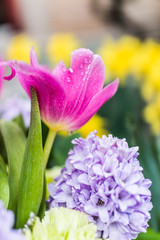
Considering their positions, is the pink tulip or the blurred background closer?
the pink tulip

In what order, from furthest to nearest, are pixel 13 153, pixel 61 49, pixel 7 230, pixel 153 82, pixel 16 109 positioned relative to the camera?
pixel 61 49
pixel 153 82
pixel 16 109
pixel 13 153
pixel 7 230

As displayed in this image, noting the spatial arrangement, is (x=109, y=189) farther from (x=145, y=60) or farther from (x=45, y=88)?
(x=145, y=60)

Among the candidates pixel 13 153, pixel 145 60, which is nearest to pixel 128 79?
pixel 145 60

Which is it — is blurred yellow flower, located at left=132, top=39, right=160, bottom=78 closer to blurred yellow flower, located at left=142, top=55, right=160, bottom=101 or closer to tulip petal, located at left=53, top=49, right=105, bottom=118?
blurred yellow flower, located at left=142, top=55, right=160, bottom=101

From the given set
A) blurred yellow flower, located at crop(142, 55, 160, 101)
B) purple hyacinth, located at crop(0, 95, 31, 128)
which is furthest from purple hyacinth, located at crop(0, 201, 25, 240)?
blurred yellow flower, located at crop(142, 55, 160, 101)

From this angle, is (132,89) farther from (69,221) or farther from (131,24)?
(69,221)

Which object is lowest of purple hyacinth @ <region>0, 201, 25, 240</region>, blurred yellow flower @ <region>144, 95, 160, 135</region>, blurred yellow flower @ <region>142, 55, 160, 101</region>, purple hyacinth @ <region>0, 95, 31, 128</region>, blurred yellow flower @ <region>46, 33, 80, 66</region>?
purple hyacinth @ <region>0, 201, 25, 240</region>

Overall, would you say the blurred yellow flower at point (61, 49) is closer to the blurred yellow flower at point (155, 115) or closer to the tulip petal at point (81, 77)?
the blurred yellow flower at point (155, 115)

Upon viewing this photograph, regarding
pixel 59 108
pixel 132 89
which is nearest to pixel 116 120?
pixel 132 89
